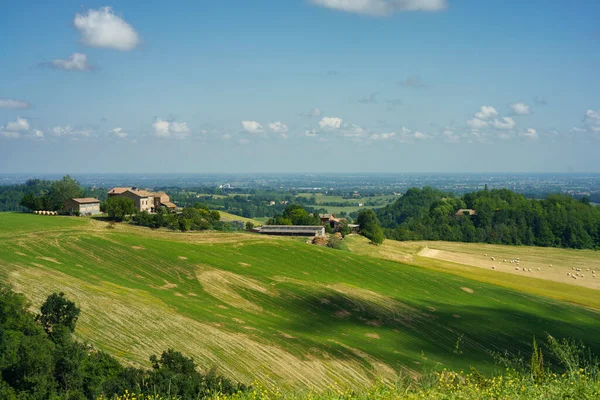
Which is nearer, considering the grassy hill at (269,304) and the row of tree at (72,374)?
the row of tree at (72,374)

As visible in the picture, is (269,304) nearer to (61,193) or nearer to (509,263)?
(61,193)

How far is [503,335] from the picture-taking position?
60.8m

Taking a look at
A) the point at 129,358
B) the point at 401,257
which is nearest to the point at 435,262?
the point at 401,257

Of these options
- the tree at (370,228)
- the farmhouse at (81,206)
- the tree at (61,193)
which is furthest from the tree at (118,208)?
the tree at (370,228)

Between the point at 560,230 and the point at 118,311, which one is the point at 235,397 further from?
the point at 560,230

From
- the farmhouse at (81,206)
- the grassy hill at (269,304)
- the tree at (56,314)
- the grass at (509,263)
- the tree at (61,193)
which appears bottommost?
the grass at (509,263)

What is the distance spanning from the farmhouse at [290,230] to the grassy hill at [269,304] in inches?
923

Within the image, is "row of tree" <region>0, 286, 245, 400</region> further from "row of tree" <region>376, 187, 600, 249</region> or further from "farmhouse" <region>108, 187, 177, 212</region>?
"row of tree" <region>376, 187, 600, 249</region>

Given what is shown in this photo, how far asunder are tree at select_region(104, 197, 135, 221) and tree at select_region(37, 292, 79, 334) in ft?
203

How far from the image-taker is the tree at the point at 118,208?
331 feet

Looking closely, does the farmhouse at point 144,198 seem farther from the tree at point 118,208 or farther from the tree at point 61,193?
the tree at point 118,208

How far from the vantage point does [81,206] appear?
4313 inches

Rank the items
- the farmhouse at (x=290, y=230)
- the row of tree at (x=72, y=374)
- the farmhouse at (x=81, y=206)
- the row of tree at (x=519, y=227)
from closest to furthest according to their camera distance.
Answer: the row of tree at (x=72, y=374) < the farmhouse at (x=81, y=206) < the farmhouse at (x=290, y=230) < the row of tree at (x=519, y=227)

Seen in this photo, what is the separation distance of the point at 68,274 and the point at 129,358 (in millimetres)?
23308
